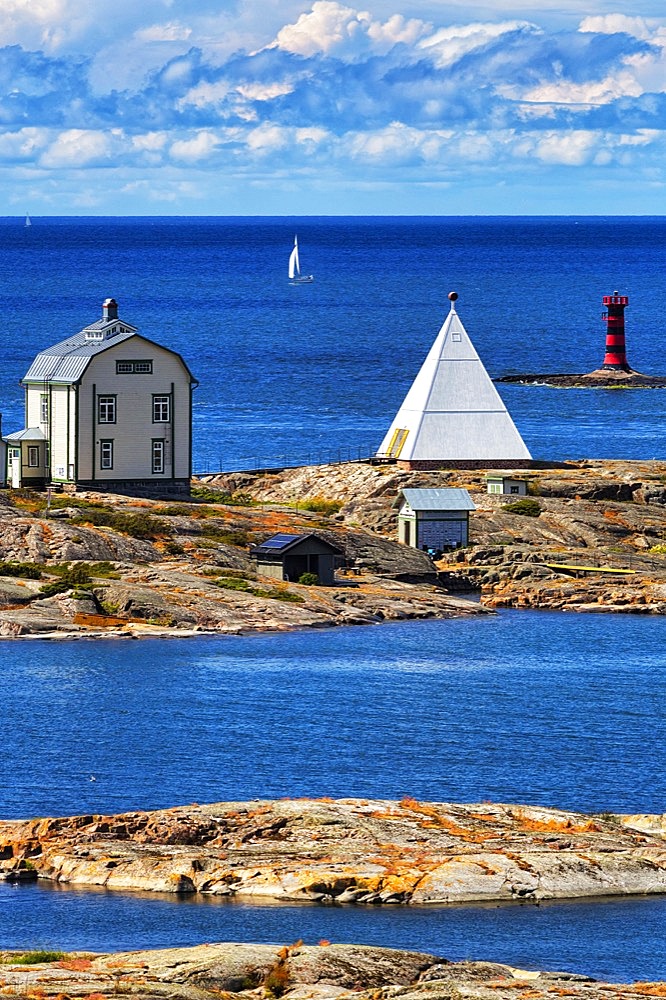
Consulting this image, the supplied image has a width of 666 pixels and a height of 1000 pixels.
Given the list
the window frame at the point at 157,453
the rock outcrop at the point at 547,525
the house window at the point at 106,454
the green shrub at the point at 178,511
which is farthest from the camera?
the window frame at the point at 157,453

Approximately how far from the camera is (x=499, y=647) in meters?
56.6

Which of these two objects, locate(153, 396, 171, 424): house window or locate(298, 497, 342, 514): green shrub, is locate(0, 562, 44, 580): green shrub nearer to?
locate(153, 396, 171, 424): house window

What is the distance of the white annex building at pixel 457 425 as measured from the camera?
77.8 meters

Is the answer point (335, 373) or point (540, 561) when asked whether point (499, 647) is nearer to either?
point (540, 561)

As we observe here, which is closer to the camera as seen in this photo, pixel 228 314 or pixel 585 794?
pixel 585 794

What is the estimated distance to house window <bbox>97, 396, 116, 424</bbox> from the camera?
222 ft

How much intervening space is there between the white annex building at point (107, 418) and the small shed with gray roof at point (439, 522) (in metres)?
7.68

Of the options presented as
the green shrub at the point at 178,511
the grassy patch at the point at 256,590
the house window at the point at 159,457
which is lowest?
the grassy patch at the point at 256,590

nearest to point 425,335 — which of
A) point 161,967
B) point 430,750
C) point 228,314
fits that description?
point 228,314

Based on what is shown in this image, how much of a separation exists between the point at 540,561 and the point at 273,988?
132 feet

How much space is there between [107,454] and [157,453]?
1713 mm

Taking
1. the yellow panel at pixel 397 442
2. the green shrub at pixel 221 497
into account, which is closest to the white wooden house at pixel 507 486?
the yellow panel at pixel 397 442

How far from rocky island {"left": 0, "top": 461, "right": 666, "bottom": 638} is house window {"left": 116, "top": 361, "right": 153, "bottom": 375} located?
4059 millimetres

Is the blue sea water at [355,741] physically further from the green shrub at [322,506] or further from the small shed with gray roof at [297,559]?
the green shrub at [322,506]
